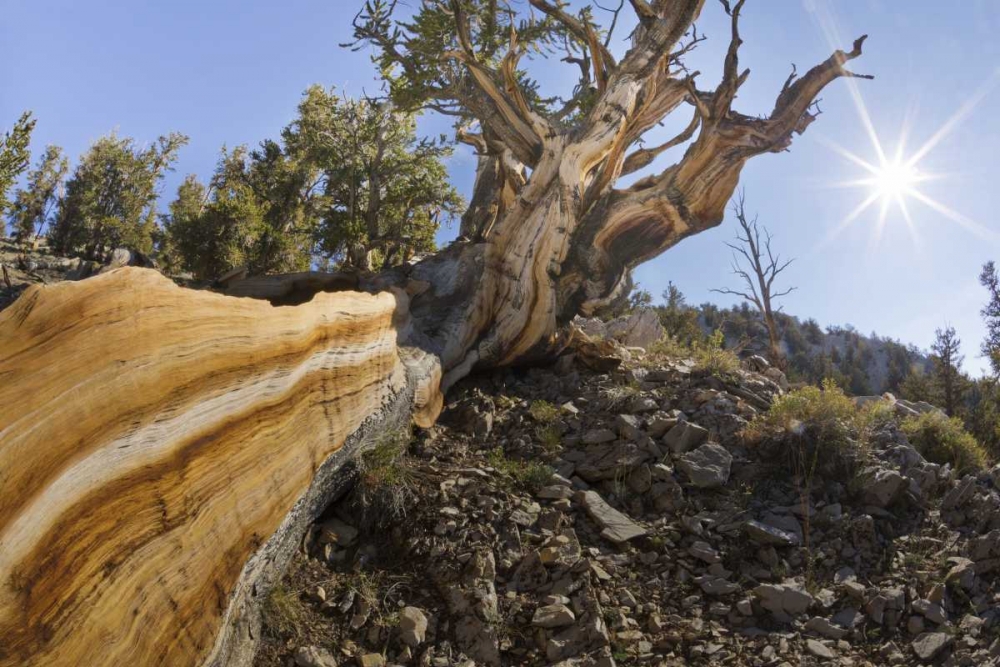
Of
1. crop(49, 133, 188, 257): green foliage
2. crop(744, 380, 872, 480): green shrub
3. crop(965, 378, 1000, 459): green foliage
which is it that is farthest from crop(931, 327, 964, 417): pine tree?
crop(49, 133, 188, 257): green foliage

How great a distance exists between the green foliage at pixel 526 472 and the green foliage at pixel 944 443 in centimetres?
318

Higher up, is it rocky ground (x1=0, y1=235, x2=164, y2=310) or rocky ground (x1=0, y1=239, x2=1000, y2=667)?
rocky ground (x1=0, y1=235, x2=164, y2=310)

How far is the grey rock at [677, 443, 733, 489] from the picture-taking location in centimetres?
415

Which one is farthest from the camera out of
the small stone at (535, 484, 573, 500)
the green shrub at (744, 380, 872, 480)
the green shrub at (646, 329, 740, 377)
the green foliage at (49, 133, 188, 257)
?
the green foliage at (49, 133, 188, 257)

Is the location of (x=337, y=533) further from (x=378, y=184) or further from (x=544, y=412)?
(x=378, y=184)

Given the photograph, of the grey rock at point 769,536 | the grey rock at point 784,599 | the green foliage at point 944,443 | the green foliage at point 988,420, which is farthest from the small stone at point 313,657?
the green foliage at point 988,420

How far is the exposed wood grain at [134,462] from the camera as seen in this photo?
78.4 inches

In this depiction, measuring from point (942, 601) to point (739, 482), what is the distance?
1.28 meters

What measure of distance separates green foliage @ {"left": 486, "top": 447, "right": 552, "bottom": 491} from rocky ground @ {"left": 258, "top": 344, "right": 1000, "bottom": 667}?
15 mm

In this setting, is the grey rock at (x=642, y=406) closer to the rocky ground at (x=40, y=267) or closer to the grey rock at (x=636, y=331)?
the grey rock at (x=636, y=331)

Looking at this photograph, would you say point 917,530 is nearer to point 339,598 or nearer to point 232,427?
point 339,598

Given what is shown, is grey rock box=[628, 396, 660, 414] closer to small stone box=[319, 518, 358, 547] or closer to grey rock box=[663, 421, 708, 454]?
grey rock box=[663, 421, 708, 454]

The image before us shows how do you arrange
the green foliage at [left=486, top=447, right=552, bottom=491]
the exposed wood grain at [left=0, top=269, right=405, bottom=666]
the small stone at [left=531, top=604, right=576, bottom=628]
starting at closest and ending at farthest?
the exposed wood grain at [left=0, top=269, right=405, bottom=666] → the small stone at [left=531, top=604, right=576, bottom=628] → the green foliage at [left=486, top=447, right=552, bottom=491]

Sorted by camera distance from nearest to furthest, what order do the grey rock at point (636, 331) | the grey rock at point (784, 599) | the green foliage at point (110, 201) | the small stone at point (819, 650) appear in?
the small stone at point (819, 650), the grey rock at point (784, 599), the grey rock at point (636, 331), the green foliage at point (110, 201)
